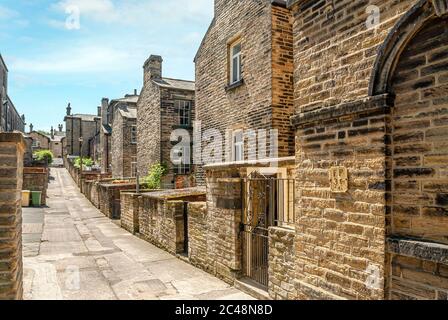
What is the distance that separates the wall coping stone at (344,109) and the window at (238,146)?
6226 mm

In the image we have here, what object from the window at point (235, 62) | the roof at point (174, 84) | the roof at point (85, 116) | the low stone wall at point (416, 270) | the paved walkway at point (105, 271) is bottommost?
the paved walkway at point (105, 271)

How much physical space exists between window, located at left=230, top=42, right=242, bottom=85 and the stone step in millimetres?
6943

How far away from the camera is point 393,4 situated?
11.8 feet

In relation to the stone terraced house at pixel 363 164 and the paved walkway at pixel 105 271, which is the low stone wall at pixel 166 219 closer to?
the paved walkway at pixel 105 271

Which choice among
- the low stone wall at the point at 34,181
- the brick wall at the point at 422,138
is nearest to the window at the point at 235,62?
the brick wall at the point at 422,138

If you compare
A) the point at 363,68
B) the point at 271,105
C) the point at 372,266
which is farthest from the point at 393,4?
the point at 271,105

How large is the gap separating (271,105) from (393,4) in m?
5.90

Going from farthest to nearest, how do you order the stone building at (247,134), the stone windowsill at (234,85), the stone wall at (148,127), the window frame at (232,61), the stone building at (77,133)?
A: the stone building at (77,133) < the stone wall at (148,127) < the window frame at (232,61) < the stone windowsill at (234,85) < the stone building at (247,134)

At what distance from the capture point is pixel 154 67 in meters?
22.6

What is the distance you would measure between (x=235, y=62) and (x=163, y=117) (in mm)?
10431

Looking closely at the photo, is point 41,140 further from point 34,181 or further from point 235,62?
point 235,62

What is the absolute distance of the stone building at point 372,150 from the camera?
3244mm

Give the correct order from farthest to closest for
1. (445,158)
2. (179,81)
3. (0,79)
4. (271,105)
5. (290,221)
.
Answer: (0,79)
(179,81)
(271,105)
(290,221)
(445,158)
